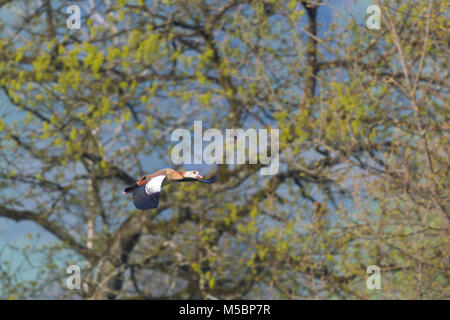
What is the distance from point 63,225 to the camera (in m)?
11.7

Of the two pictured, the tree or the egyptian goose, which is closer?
the egyptian goose

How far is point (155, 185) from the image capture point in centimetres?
196

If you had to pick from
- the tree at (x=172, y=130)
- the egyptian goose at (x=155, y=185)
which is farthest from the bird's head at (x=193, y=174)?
the tree at (x=172, y=130)

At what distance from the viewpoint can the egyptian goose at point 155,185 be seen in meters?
1.93

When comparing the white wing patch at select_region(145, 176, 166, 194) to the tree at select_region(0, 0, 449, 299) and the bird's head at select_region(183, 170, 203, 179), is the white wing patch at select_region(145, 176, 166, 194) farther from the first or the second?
the tree at select_region(0, 0, 449, 299)

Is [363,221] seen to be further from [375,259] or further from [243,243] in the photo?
[243,243]

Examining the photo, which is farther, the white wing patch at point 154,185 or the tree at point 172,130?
the tree at point 172,130

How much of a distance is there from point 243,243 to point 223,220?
1.98 ft

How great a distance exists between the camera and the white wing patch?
6.42 feet

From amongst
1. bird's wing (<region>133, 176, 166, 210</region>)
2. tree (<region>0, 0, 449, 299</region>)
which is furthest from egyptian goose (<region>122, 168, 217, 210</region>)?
tree (<region>0, 0, 449, 299</region>)

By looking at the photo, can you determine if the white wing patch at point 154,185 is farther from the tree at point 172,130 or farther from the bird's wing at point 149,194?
the tree at point 172,130
